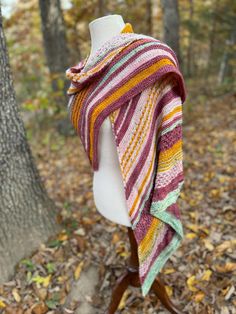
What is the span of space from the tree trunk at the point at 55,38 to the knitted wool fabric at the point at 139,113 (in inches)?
104

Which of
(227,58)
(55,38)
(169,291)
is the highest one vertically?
(55,38)

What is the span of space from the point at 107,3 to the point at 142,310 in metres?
5.67

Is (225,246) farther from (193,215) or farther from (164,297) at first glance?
(164,297)

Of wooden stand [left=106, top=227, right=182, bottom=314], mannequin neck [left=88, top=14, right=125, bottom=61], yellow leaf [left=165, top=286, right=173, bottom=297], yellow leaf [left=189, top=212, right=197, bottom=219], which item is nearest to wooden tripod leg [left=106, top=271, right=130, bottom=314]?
wooden stand [left=106, top=227, right=182, bottom=314]

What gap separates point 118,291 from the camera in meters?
1.62

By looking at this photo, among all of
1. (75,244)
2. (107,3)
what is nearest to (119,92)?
(75,244)

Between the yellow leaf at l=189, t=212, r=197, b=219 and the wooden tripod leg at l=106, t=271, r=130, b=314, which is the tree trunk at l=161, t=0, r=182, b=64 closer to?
the yellow leaf at l=189, t=212, r=197, b=219

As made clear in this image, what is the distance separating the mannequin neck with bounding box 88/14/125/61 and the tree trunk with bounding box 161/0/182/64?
258 cm

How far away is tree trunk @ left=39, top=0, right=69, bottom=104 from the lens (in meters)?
3.73

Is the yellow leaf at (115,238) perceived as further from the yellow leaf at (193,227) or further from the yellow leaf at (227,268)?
the yellow leaf at (227,268)

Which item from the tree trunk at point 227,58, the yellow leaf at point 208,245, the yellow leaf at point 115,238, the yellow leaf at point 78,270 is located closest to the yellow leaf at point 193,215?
the yellow leaf at point 208,245

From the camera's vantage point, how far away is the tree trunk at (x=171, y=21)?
343 centimetres

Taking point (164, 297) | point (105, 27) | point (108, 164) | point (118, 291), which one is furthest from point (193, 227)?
point (105, 27)

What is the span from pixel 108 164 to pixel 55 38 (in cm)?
329
